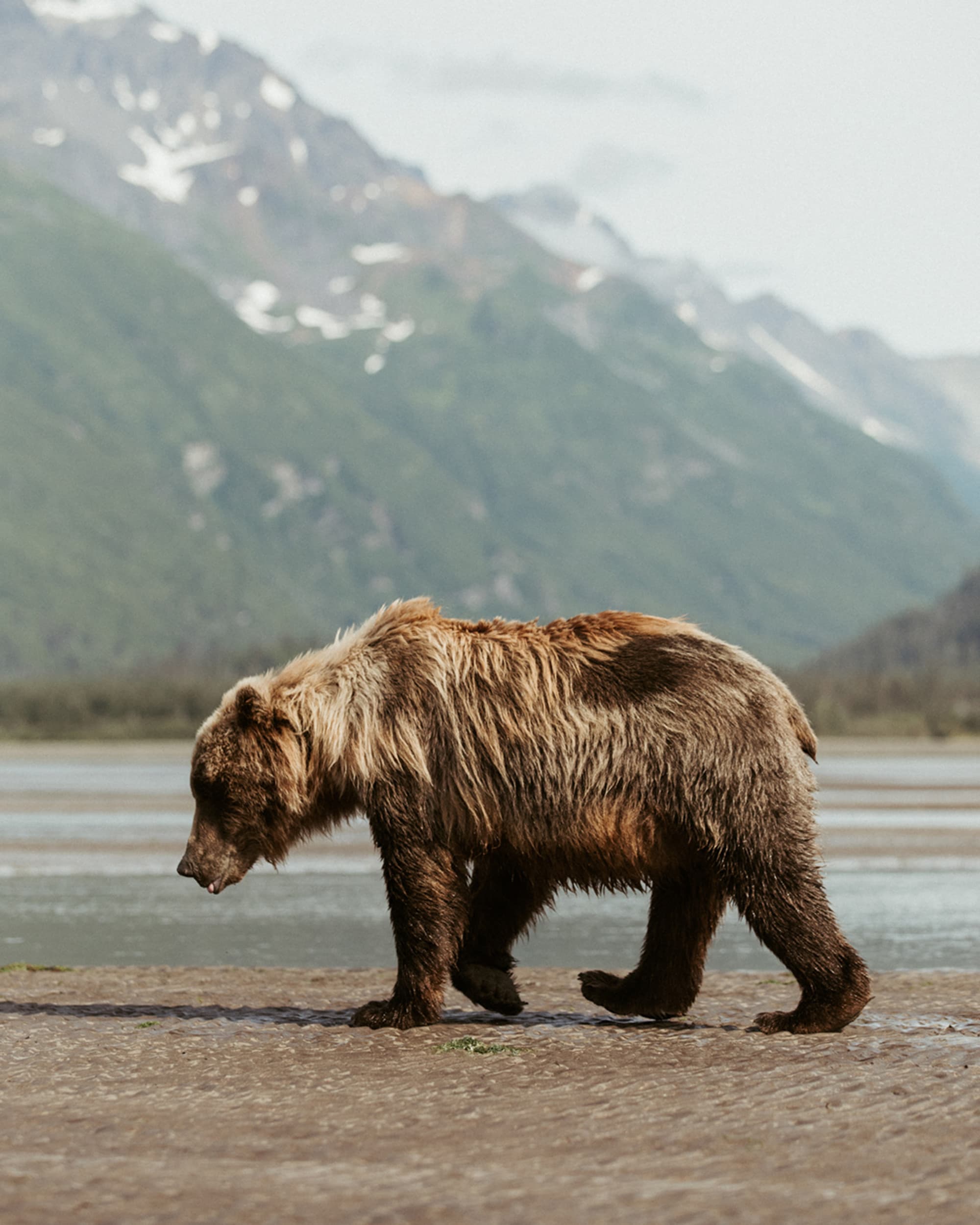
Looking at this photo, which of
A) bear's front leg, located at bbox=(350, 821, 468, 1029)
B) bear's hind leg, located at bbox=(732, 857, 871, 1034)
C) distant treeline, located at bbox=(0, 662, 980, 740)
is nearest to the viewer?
→ bear's hind leg, located at bbox=(732, 857, 871, 1034)

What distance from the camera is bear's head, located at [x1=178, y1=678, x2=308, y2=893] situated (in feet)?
35.6

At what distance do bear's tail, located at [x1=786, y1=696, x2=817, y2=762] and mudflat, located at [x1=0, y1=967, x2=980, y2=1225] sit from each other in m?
1.67

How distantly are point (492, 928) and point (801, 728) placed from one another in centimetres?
227

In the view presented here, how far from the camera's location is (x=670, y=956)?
10922 mm

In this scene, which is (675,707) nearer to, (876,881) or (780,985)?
(780,985)

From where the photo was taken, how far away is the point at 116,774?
64.9 metres

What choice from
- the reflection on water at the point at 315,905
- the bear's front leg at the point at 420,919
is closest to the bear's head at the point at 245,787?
the bear's front leg at the point at 420,919

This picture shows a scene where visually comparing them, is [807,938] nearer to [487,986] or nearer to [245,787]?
[487,986]

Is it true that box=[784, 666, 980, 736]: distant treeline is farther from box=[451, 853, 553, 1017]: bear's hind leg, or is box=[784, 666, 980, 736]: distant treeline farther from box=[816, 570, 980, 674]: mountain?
box=[451, 853, 553, 1017]: bear's hind leg

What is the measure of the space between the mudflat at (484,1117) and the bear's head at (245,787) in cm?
106

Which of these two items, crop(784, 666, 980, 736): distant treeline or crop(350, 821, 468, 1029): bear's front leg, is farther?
crop(784, 666, 980, 736): distant treeline

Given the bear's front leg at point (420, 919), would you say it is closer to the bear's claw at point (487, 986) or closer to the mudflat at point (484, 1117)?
the mudflat at point (484, 1117)

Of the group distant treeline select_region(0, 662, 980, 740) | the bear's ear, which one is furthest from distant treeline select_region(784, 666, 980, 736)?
the bear's ear

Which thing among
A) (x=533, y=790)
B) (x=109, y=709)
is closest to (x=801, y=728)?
(x=533, y=790)
